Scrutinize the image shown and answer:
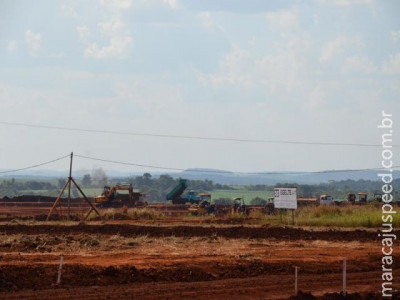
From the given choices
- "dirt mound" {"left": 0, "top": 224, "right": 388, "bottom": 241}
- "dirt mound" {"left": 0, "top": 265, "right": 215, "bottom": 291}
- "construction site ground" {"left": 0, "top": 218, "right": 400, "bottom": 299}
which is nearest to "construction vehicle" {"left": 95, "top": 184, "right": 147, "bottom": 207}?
"dirt mound" {"left": 0, "top": 224, "right": 388, "bottom": 241}

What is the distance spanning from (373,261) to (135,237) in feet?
42.5

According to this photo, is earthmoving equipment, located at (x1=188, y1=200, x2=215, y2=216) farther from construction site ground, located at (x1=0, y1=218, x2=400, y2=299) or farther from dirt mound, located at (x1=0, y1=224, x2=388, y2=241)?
construction site ground, located at (x1=0, y1=218, x2=400, y2=299)

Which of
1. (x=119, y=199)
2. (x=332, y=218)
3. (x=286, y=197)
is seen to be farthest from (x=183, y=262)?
(x=119, y=199)

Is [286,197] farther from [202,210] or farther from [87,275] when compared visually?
[87,275]

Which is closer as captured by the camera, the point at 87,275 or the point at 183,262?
the point at 87,275

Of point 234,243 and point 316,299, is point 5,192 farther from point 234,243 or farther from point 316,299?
point 316,299

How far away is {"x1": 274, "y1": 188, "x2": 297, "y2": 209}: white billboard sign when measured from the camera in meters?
49.8

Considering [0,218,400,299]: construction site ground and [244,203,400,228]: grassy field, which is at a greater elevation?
[244,203,400,228]: grassy field

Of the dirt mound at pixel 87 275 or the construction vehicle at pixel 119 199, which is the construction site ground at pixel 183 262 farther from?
the construction vehicle at pixel 119 199

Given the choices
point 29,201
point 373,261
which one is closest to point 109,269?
point 373,261

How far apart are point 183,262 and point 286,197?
2255cm

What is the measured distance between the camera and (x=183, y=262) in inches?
1107

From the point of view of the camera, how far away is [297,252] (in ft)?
108

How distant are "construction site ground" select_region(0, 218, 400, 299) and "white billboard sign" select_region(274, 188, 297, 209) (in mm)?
7108
